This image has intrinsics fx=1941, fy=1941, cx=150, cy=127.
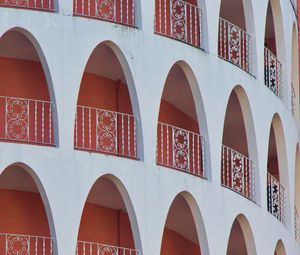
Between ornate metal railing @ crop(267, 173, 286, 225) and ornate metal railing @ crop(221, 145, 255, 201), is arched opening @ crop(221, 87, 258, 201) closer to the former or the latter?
ornate metal railing @ crop(221, 145, 255, 201)

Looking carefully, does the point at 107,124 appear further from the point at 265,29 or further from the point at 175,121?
the point at 265,29

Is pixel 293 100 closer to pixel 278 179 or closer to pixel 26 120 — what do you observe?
pixel 278 179

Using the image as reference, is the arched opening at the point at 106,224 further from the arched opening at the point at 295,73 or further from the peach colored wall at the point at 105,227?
the arched opening at the point at 295,73

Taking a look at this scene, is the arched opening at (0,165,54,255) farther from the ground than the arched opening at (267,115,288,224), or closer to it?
closer to it

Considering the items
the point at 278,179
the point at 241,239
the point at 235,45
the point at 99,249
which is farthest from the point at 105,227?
the point at 278,179

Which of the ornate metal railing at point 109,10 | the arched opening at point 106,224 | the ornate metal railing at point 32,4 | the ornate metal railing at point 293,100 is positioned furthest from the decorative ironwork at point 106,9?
the ornate metal railing at point 293,100

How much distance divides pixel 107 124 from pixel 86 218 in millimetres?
2211

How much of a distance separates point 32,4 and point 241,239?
8396mm

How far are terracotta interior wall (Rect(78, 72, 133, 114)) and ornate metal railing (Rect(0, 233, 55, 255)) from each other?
348 centimetres

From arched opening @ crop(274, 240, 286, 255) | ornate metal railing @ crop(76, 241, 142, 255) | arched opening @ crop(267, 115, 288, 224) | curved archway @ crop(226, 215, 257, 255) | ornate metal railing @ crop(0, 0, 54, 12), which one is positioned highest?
ornate metal railing @ crop(0, 0, 54, 12)

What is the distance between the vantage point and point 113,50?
42.5 meters

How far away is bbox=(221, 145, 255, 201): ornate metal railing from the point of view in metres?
45.3

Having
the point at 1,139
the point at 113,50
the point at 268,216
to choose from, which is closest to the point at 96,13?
the point at 113,50

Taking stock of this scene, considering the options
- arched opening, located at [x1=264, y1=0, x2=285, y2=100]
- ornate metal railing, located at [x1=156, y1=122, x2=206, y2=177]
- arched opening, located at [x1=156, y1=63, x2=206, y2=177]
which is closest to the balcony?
arched opening, located at [x1=264, y1=0, x2=285, y2=100]
